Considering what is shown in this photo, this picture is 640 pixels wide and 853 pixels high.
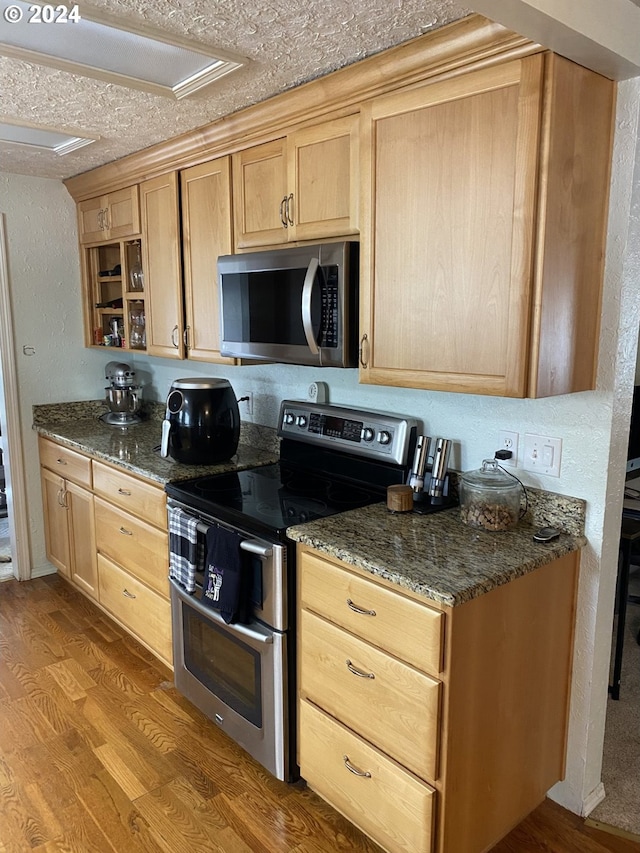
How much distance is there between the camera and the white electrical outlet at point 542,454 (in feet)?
6.07

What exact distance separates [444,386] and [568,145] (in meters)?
0.66

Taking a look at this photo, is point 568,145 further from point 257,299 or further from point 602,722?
point 602,722

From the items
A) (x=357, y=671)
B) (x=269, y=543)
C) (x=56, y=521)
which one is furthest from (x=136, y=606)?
(x=357, y=671)

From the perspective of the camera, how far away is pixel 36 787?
2.05 meters

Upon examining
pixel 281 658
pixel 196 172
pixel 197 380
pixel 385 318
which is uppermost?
pixel 196 172

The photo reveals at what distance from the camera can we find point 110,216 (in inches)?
129

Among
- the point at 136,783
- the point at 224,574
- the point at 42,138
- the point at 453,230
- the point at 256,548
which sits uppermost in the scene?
the point at 42,138

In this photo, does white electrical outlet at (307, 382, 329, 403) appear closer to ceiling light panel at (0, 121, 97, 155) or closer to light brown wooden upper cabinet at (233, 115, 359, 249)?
light brown wooden upper cabinet at (233, 115, 359, 249)

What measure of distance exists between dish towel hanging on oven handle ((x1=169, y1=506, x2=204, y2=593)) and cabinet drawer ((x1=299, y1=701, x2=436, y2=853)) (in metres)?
0.60

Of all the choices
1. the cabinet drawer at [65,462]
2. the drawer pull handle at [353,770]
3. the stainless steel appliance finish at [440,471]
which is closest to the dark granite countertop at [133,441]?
the cabinet drawer at [65,462]

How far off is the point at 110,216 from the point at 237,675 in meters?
2.38

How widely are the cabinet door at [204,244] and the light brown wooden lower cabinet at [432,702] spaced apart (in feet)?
3.94

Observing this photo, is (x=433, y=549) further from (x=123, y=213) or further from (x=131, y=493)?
(x=123, y=213)

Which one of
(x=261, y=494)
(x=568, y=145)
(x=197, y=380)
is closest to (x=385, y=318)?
(x=568, y=145)
